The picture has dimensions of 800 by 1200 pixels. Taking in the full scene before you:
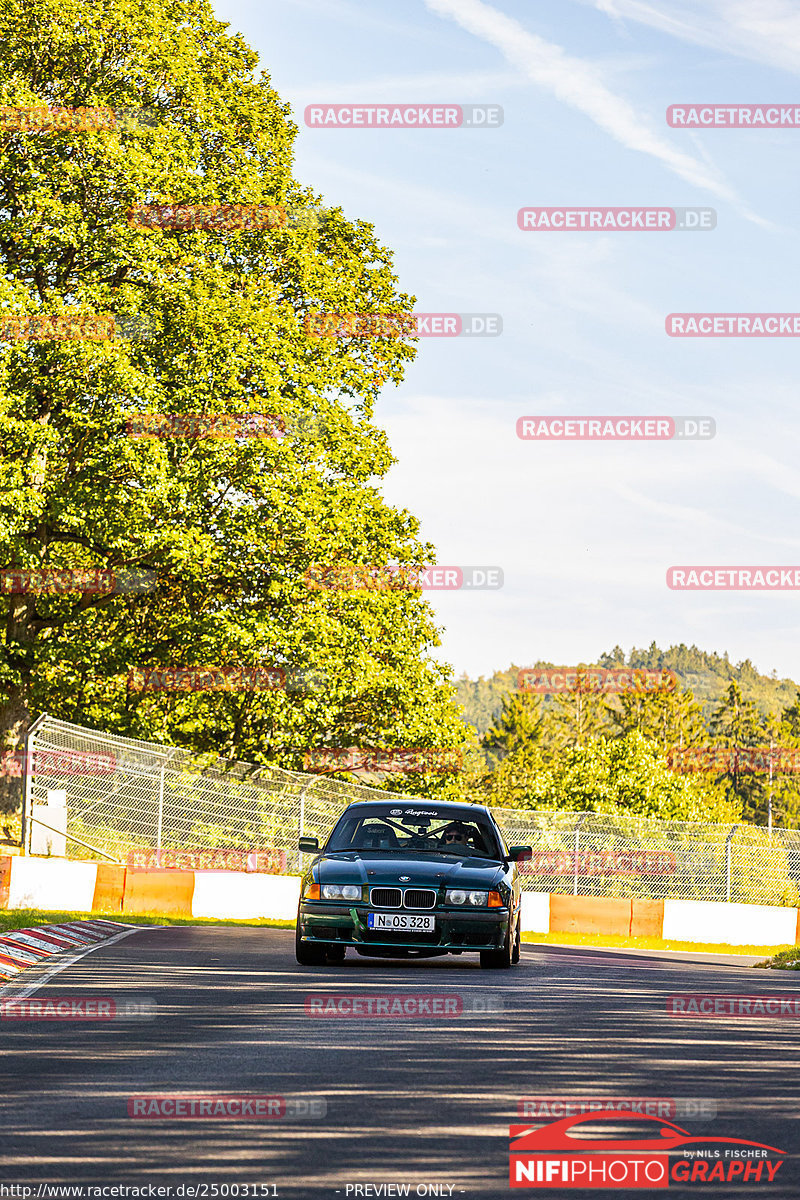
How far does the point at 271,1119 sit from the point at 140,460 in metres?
22.5

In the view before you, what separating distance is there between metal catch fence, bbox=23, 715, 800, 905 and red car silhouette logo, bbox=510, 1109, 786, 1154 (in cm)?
1754

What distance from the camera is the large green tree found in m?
28.5

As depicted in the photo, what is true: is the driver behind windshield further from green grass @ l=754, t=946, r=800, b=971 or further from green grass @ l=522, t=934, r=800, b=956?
green grass @ l=522, t=934, r=800, b=956

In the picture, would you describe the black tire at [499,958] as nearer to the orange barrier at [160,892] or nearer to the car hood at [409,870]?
the car hood at [409,870]

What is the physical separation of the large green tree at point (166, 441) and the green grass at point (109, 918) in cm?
656

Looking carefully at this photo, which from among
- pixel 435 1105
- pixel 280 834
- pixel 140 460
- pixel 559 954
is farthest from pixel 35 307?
pixel 435 1105

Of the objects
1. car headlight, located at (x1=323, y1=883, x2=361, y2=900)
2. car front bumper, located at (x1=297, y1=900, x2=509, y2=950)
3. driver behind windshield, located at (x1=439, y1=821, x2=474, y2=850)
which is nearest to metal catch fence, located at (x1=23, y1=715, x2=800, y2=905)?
driver behind windshield, located at (x1=439, y1=821, x2=474, y2=850)

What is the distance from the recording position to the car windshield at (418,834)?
14.5 metres

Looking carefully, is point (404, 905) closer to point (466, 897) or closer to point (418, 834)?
point (466, 897)

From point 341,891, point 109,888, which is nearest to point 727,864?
point 109,888

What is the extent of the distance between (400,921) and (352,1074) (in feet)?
19.3

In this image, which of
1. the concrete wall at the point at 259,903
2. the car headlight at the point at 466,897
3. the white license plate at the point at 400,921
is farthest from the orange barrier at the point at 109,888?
the car headlight at the point at 466,897

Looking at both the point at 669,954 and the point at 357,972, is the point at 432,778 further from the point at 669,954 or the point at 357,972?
the point at 357,972

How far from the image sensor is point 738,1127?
618cm
